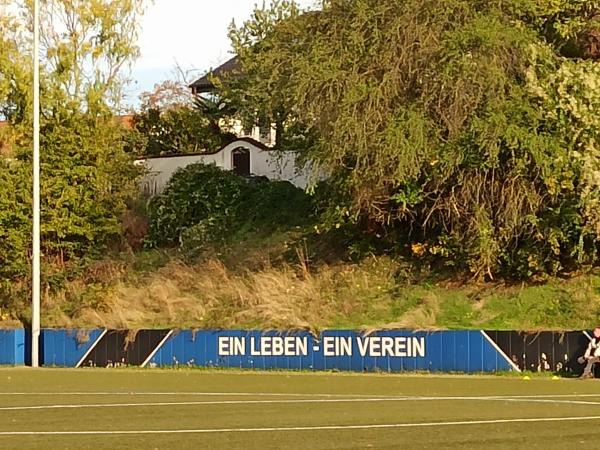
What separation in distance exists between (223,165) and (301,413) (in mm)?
34640

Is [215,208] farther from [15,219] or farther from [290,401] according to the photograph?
[290,401]

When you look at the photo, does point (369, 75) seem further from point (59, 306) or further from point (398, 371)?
point (59, 306)

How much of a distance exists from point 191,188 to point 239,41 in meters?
6.52

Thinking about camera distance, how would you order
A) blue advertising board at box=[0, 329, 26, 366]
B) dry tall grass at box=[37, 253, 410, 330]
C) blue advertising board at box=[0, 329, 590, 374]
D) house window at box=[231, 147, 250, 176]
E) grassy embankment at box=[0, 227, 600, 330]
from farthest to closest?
house window at box=[231, 147, 250, 176]
dry tall grass at box=[37, 253, 410, 330]
blue advertising board at box=[0, 329, 26, 366]
grassy embankment at box=[0, 227, 600, 330]
blue advertising board at box=[0, 329, 590, 374]

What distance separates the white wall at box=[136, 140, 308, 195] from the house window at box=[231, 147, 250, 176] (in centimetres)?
15

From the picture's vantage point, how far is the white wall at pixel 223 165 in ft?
164

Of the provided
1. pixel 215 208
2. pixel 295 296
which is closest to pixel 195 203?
pixel 215 208

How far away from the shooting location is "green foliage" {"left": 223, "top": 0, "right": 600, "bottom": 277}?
32.4 m

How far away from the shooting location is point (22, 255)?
141 ft

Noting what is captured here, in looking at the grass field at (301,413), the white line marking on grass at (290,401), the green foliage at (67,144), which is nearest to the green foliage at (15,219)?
the green foliage at (67,144)

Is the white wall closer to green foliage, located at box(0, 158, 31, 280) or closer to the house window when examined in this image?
the house window

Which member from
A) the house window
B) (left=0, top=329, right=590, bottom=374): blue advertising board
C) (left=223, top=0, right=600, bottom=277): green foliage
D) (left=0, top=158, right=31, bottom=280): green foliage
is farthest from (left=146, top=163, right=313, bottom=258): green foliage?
(left=0, top=329, right=590, bottom=374): blue advertising board

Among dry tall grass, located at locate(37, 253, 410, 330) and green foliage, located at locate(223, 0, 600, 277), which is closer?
green foliage, located at locate(223, 0, 600, 277)

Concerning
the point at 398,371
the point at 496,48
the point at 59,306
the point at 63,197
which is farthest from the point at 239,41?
the point at 398,371
